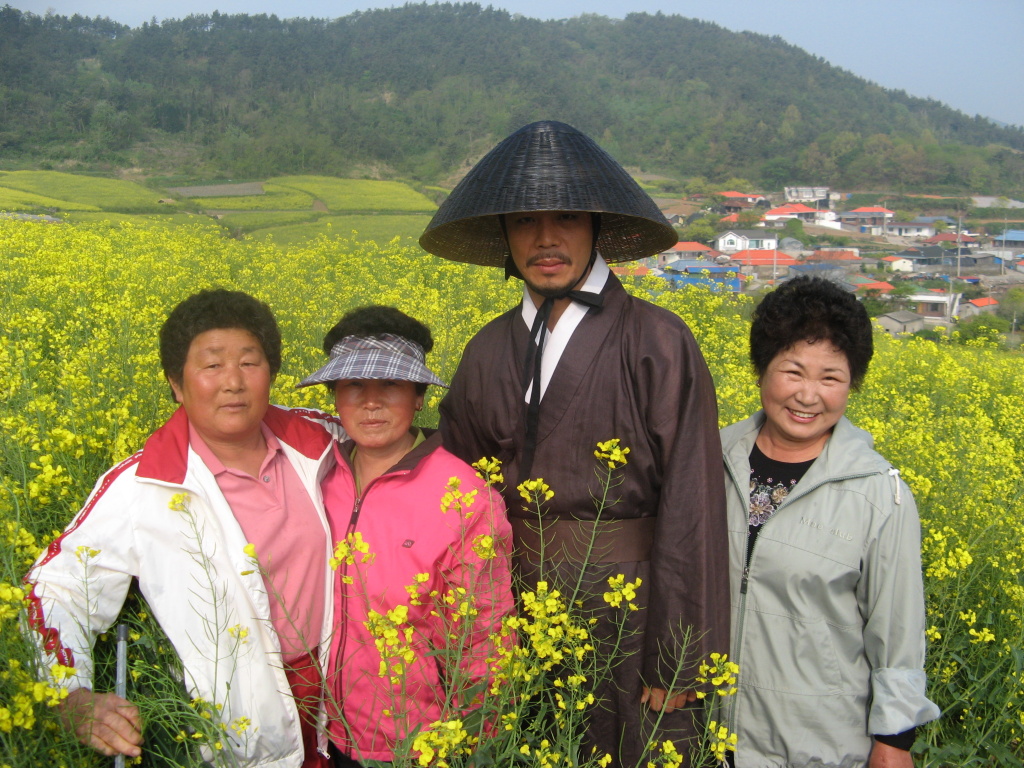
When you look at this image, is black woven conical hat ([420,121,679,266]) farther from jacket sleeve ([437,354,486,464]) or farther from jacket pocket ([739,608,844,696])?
jacket pocket ([739,608,844,696])

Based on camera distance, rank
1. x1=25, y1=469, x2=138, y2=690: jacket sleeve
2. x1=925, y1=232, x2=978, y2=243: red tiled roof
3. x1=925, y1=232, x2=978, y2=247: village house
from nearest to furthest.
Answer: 1. x1=25, y1=469, x2=138, y2=690: jacket sleeve
2. x1=925, y1=232, x2=978, y2=247: village house
3. x1=925, y1=232, x2=978, y2=243: red tiled roof

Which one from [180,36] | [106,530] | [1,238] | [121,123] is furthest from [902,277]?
[180,36]

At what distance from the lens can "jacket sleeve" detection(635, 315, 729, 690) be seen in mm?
1821

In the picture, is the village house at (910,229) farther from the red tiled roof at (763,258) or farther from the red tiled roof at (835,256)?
the red tiled roof at (763,258)

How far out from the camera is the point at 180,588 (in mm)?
1675

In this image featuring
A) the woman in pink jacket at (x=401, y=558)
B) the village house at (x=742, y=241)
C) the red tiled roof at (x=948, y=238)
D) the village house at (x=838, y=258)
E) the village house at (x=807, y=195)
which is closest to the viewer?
the woman in pink jacket at (x=401, y=558)

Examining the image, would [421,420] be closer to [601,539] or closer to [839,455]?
[601,539]

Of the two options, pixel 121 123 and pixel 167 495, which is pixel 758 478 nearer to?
pixel 167 495

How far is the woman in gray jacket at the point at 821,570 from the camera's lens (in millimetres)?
1781

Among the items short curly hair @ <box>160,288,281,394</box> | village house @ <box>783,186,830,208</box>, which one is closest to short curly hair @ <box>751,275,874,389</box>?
short curly hair @ <box>160,288,281,394</box>

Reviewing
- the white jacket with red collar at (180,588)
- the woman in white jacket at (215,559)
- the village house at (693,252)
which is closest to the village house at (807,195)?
the village house at (693,252)

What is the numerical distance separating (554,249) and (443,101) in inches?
3579

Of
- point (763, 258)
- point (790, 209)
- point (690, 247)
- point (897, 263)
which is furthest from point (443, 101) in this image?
point (897, 263)

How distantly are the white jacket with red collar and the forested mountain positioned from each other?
5181cm
